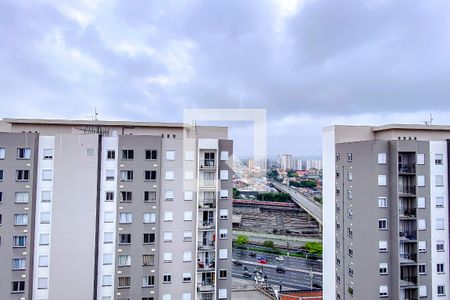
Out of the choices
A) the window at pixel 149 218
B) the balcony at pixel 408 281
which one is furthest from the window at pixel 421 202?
the window at pixel 149 218

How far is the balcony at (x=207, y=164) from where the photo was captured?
4.34 meters

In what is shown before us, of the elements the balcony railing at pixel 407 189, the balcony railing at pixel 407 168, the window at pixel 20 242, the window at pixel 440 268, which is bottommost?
the window at pixel 440 268

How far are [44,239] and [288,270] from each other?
6.46 metres

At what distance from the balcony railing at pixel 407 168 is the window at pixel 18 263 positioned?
4.92 meters

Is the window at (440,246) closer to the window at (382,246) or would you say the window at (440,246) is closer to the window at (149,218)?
the window at (382,246)

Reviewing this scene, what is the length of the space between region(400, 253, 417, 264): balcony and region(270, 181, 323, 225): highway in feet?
4.36

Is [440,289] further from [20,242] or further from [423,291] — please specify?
[20,242]

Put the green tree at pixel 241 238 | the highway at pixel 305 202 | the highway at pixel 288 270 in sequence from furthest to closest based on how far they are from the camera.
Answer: the highway at pixel 288 270 → the green tree at pixel 241 238 → the highway at pixel 305 202

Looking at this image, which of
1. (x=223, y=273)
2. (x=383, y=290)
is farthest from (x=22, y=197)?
(x=383, y=290)

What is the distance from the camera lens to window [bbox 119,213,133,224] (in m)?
4.22

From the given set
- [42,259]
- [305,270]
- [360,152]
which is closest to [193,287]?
[42,259]

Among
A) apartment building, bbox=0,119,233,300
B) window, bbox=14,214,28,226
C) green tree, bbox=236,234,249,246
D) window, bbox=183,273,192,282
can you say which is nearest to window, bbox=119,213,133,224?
apartment building, bbox=0,119,233,300

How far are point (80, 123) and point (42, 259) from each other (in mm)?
1792

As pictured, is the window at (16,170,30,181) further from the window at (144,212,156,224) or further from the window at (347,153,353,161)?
the window at (347,153,353,161)
